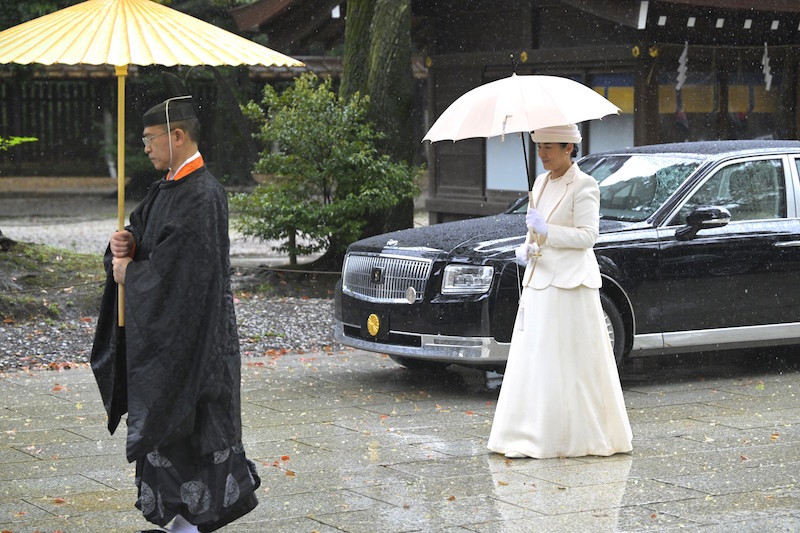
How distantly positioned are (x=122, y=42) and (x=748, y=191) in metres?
5.74

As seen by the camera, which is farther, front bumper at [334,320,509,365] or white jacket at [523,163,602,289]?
front bumper at [334,320,509,365]

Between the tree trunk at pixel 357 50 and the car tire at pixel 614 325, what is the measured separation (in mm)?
7544

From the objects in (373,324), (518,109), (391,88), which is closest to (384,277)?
(373,324)

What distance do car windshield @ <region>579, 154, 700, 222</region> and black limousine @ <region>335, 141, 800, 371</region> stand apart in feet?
0.03

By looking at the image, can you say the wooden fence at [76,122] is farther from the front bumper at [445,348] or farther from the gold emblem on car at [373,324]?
the front bumper at [445,348]

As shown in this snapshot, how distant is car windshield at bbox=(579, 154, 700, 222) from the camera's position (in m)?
9.08

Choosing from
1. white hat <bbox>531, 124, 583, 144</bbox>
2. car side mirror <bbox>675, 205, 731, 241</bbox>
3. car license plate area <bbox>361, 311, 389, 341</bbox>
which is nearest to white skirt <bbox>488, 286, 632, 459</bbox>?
white hat <bbox>531, 124, 583, 144</bbox>

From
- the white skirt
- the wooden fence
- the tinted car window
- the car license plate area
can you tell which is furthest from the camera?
the wooden fence

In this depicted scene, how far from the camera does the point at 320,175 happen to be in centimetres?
1447

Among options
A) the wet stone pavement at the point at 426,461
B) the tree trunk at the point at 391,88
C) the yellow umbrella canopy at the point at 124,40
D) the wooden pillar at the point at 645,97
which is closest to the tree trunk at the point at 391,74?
the tree trunk at the point at 391,88

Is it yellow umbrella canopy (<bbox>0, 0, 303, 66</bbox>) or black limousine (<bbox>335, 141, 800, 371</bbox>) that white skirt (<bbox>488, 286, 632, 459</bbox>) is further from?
yellow umbrella canopy (<bbox>0, 0, 303, 66</bbox>)

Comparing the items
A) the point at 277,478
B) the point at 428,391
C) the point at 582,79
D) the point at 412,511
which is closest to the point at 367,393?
the point at 428,391

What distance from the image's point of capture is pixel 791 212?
948cm

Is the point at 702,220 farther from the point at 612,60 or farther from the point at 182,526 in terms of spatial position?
the point at 612,60
